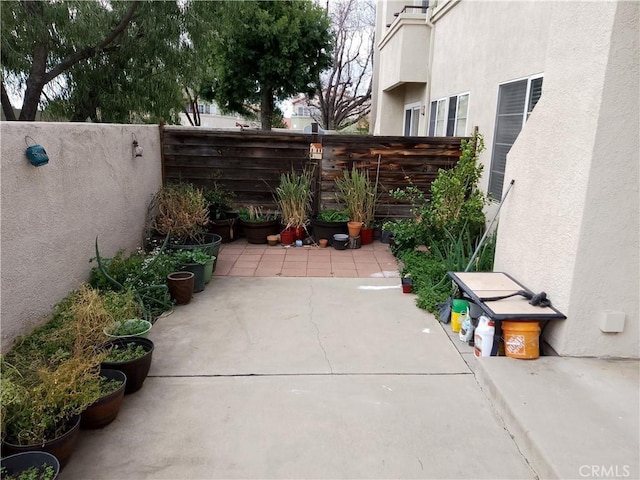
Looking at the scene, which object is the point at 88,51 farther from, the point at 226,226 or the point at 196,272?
the point at 196,272

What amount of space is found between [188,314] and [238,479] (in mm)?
2236

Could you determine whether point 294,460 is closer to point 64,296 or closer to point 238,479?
point 238,479

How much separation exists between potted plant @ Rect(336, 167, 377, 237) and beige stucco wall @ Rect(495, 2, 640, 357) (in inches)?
134

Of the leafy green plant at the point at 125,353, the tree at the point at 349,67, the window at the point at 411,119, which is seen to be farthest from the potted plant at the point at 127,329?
the tree at the point at 349,67

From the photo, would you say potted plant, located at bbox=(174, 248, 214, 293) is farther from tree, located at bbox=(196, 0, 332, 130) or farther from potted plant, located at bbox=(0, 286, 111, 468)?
tree, located at bbox=(196, 0, 332, 130)

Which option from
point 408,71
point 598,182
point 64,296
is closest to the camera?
point 598,182

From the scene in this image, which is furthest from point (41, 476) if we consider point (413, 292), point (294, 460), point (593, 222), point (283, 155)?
point (283, 155)

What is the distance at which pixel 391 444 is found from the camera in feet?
8.40

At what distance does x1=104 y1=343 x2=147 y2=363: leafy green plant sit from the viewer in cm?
296

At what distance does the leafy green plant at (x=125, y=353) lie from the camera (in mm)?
2957

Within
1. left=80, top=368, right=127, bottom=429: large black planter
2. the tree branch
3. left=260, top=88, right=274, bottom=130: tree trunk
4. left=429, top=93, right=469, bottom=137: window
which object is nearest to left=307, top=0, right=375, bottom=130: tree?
left=260, top=88, right=274, bottom=130: tree trunk

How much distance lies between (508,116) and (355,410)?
14.3 ft

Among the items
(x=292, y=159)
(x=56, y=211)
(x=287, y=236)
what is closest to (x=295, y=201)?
(x=287, y=236)

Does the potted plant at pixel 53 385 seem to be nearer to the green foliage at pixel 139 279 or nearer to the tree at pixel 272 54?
the green foliage at pixel 139 279
